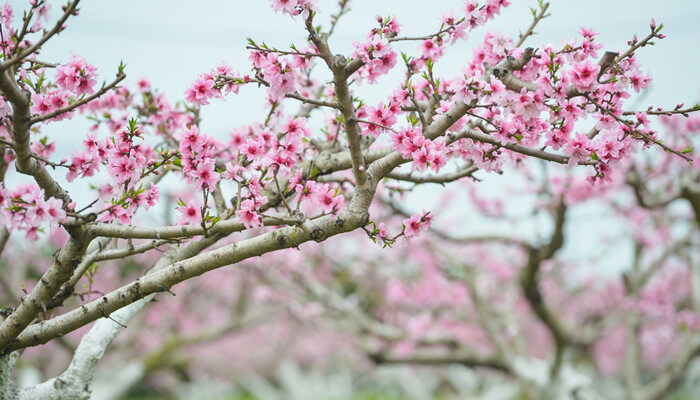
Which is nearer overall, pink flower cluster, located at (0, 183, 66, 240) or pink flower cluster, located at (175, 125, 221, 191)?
pink flower cluster, located at (0, 183, 66, 240)

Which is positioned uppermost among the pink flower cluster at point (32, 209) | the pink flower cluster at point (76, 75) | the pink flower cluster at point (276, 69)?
the pink flower cluster at point (76, 75)

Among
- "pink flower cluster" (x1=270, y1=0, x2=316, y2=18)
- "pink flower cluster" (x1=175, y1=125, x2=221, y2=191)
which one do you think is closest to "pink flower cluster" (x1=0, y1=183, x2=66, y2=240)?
"pink flower cluster" (x1=175, y1=125, x2=221, y2=191)

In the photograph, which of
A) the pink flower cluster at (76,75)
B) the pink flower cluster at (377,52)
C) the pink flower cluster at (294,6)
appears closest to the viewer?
the pink flower cluster at (294,6)

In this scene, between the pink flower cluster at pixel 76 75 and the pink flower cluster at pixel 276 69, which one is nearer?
the pink flower cluster at pixel 276 69

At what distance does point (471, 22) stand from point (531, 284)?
396 cm

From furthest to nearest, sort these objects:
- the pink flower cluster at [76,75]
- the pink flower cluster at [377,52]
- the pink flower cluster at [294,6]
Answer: the pink flower cluster at [76,75] < the pink flower cluster at [377,52] < the pink flower cluster at [294,6]

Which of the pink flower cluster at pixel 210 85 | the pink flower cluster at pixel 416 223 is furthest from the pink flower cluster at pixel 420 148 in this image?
the pink flower cluster at pixel 210 85

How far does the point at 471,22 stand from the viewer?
2.57 metres

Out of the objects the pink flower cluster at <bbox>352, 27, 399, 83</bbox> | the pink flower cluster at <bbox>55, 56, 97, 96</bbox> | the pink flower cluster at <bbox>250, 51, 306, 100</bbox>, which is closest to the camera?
the pink flower cluster at <bbox>352, 27, 399, 83</bbox>

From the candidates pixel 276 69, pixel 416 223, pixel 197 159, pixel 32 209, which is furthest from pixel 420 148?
pixel 32 209

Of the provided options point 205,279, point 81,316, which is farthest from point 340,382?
point 81,316

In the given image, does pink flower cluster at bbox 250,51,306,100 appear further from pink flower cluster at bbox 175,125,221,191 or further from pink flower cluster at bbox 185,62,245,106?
pink flower cluster at bbox 175,125,221,191

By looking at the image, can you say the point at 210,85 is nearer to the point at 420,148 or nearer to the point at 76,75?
the point at 76,75

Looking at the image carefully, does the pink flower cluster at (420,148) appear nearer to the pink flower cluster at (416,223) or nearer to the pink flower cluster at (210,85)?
the pink flower cluster at (416,223)
